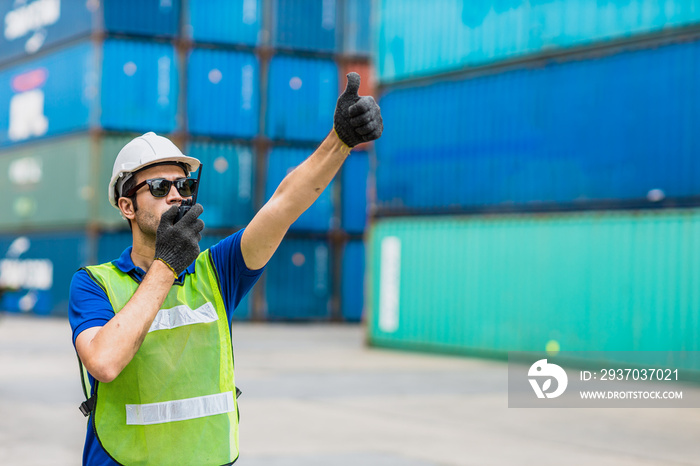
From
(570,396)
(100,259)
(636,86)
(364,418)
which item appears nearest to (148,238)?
(364,418)

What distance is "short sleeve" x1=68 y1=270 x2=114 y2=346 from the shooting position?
9.38ft

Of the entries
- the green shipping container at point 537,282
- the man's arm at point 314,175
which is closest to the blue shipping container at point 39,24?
the green shipping container at point 537,282

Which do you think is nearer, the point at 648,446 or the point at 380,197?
the point at 648,446

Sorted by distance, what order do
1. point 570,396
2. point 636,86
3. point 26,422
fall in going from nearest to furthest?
1. point 26,422
2. point 570,396
3. point 636,86

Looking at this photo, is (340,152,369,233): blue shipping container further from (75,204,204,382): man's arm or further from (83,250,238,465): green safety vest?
(75,204,204,382): man's arm

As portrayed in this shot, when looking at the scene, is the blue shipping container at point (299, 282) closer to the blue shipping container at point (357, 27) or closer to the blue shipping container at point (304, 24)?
the blue shipping container at point (304, 24)

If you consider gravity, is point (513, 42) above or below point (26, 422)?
above

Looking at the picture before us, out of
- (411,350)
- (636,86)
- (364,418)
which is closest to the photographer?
(364,418)

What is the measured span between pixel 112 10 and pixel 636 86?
18.5 meters

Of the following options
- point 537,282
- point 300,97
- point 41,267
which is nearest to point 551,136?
point 537,282

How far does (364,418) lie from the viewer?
1109cm

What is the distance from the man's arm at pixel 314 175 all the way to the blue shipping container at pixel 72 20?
28.0m

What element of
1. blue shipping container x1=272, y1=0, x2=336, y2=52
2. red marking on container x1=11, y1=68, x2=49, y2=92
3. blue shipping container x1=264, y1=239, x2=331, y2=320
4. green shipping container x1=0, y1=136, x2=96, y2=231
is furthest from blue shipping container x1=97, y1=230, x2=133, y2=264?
blue shipping container x1=272, y1=0, x2=336, y2=52

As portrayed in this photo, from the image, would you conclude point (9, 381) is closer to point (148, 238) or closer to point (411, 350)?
point (411, 350)
